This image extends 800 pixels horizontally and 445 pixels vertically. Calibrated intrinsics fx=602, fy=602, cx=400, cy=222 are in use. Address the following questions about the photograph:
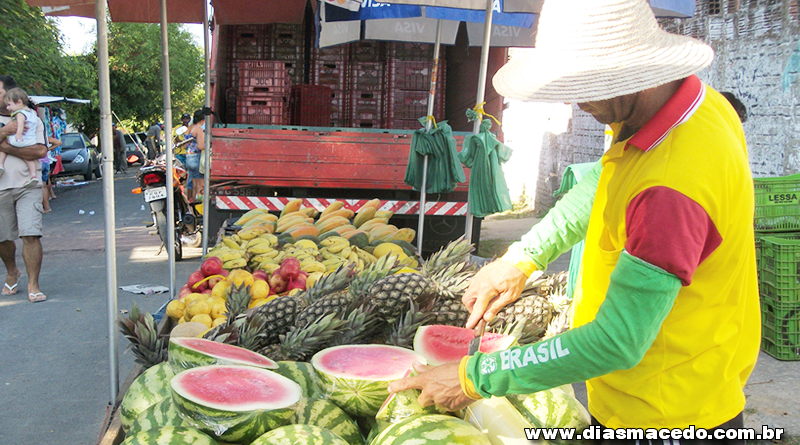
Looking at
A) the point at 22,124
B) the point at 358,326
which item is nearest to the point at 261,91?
the point at 22,124

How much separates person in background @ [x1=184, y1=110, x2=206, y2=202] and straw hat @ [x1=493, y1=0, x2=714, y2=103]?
1035cm

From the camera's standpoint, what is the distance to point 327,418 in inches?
78.5

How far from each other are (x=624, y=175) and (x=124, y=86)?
34.1m

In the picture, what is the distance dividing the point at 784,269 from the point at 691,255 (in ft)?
13.6

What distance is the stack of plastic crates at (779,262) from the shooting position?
4695mm

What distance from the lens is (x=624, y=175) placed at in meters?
1.53

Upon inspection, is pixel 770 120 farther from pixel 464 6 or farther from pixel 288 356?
pixel 288 356

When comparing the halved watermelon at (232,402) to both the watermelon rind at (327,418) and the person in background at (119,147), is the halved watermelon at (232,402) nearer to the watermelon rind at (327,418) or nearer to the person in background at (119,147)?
the watermelon rind at (327,418)

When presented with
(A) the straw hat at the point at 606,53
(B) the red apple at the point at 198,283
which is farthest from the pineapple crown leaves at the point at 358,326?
(B) the red apple at the point at 198,283

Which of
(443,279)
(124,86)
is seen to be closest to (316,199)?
(443,279)

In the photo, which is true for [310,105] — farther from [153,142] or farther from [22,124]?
[153,142]

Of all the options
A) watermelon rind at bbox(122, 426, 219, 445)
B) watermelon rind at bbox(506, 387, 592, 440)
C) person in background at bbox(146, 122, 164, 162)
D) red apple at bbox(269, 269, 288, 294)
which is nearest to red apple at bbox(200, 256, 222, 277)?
red apple at bbox(269, 269, 288, 294)

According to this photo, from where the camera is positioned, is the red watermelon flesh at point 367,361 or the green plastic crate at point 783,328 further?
the green plastic crate at point 783,328

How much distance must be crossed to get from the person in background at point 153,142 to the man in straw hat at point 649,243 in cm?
1863
